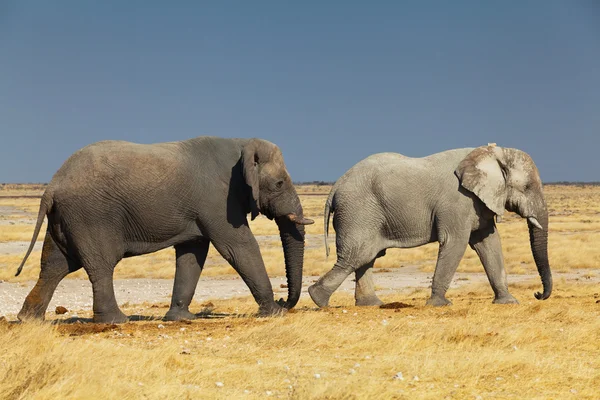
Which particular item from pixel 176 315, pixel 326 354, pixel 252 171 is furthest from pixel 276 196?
pixel 326 354

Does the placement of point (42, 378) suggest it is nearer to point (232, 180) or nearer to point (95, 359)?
point (95, 359)

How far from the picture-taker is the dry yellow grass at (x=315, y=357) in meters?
8.65

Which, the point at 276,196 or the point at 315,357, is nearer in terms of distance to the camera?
the point at 315,357

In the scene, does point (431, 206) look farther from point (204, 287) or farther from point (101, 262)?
point (204, 287)

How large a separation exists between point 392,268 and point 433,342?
19601 mm

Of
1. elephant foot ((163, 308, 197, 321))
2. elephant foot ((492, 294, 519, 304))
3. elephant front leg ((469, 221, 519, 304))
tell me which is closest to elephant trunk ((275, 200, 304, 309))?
elephant foot ((163, 308, 197, 321))

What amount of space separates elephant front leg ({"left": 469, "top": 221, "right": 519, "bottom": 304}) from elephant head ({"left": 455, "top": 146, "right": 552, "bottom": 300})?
65 cm

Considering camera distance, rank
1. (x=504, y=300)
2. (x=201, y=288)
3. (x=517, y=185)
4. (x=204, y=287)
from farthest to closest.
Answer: (x=204, y=287) → (x=201, y=288) → (x=504, y=300) → (x=517, y=185)

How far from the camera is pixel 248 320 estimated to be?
46.6ft

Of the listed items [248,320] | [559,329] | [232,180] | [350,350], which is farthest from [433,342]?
[232,180]

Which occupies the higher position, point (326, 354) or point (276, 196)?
point (276, 196)

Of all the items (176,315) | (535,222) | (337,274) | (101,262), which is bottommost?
(176,315)

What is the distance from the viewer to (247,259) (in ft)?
47.6

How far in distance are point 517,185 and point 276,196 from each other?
5420 millimetres
